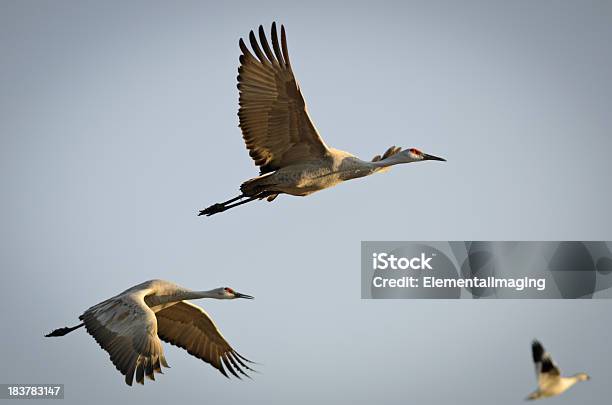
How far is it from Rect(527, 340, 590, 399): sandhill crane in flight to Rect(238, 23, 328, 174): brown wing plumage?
241 inches

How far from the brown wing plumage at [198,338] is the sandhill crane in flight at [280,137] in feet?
6.97

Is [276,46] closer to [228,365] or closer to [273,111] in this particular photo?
[273,111]

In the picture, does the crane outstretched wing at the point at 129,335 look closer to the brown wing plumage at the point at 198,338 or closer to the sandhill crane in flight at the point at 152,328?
the sandhill crane in flight at the point at 152,328

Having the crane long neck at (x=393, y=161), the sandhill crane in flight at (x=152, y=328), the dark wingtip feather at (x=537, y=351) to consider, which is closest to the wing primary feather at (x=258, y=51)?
the crane long neck at (x=393, y=161)

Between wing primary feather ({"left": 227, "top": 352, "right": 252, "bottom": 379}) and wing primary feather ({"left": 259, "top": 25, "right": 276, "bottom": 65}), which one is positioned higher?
wing primary feather ({"left": 259, "top": 25, "right": 276, "bottom": 65})

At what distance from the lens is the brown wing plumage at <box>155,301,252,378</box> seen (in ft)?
68.7

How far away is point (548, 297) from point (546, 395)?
13377 millimetres

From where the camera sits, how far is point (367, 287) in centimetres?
2778

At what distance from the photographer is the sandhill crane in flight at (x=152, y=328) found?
18281mm

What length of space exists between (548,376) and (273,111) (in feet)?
22.7

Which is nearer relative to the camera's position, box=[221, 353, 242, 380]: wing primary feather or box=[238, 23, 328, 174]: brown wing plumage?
box=[238, 23, 328, 174]: brown wing plumage

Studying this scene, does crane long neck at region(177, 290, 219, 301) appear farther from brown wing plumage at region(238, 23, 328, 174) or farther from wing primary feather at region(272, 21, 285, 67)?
wing primary feather at region(272, 21, 285, 67)

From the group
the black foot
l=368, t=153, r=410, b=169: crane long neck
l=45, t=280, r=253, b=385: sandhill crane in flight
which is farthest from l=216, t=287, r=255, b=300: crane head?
l=368, t=153, r=410, b=169: crane long neck

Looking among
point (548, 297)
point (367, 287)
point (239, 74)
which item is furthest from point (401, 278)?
point (239, 74)
